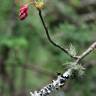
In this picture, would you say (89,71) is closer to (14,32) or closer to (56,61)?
(56,61)

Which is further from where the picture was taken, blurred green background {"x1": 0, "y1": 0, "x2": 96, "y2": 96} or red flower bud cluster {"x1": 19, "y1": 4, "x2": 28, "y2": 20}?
blurred green background {"x1": 0, "y1": 0, "x2": 96, "y2": 96}

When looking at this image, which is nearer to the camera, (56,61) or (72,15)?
(56,61)

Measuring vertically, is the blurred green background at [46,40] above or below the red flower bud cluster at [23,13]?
above

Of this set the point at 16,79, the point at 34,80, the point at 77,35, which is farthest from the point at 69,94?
the point at 34,80

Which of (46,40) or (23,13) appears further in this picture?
(46,40)

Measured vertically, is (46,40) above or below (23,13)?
above

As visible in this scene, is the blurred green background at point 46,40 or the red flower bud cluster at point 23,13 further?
the blurred green background at point 46,40

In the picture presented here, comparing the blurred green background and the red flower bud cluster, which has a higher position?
the blurred green background

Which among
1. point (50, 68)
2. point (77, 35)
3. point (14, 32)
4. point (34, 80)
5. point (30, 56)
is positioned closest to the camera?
point (77, 35)
